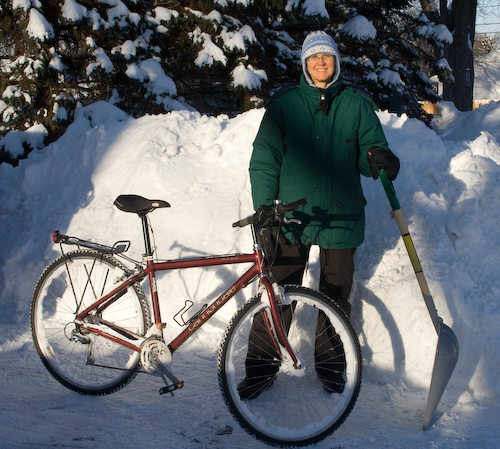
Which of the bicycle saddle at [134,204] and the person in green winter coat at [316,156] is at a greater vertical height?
the person in green winter coat at [316,156]

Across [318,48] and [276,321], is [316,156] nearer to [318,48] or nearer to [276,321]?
[318,48]

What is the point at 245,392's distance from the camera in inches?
110

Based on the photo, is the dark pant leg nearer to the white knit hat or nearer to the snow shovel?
the snow shovel

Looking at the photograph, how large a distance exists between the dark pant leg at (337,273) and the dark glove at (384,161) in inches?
22.1

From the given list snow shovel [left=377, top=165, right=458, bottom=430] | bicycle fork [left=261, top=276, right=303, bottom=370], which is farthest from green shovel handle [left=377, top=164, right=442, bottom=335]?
bicycle fork [left=261, top=276, right=303, bottom=370]

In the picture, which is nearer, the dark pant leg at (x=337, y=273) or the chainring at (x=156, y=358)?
the chainring at (x=156, y=358)

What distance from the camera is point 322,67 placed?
106 inches

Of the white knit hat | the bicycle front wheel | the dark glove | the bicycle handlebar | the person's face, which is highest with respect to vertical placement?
the white knit hat

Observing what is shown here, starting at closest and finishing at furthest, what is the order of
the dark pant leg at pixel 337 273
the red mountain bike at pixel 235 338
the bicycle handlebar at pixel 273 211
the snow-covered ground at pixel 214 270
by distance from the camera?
the bicycle handlebar at pixel 273 211
the red mountain bike at pixel 235 338
the snow-covered ground at pixel 214 270
the dark pant leg at pixel 337 273

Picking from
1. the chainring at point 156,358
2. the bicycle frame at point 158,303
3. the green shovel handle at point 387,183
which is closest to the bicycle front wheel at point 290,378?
the bicycle frame at point 158,303

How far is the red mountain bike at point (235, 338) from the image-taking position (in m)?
2.48

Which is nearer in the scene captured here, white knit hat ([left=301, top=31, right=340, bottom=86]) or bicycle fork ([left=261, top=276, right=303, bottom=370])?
bicycle fork ([left=261, top=276, right=303, bottom=370])

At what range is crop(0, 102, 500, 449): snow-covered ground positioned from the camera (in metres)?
2.64

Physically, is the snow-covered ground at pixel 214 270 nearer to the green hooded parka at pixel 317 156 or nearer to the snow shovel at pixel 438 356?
the snow shovel at pixel 438 356
